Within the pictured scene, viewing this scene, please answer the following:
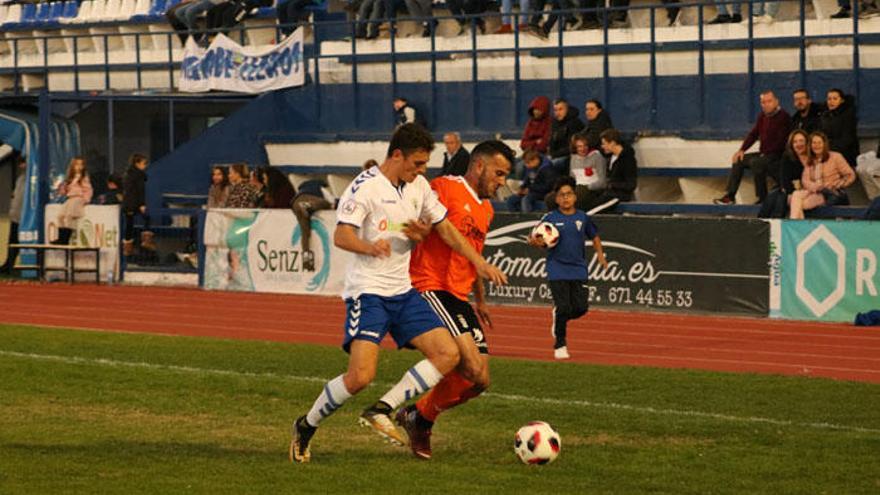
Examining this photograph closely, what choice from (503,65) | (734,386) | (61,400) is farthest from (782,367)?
(503,65)

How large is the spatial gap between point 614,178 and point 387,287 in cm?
1482

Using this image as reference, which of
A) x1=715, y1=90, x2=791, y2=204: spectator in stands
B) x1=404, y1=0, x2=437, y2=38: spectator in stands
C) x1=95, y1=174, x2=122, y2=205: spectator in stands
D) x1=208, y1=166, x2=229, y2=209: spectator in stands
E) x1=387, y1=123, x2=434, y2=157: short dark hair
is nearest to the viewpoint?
x1=387, y1=123, x2=434, y2=157: short dark hair

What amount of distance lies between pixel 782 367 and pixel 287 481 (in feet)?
27.6

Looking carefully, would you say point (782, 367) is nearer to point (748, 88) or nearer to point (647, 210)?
point (647, 210)

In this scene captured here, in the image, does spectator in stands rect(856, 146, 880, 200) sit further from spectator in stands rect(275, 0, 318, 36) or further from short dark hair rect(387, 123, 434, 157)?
spectator in stands rect(275, 0, 318, 36)

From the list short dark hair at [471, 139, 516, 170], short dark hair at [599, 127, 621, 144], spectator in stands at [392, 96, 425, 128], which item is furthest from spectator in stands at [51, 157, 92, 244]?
short dark hair at [471, 139, 516, 170]

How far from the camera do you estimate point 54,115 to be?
3412cm

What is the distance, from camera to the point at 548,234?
1767 centimetres

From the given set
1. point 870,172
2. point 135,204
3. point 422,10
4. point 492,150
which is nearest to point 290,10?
point 422,10

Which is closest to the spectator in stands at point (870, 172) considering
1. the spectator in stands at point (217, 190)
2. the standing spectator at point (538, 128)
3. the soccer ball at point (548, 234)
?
the standing spectator at point (538, 128)

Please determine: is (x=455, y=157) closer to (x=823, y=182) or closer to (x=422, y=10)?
(x=823, y=182)

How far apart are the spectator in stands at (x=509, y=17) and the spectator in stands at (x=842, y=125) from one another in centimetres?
824

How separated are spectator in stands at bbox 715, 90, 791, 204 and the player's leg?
13791 millimetres

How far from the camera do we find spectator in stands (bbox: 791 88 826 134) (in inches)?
915
